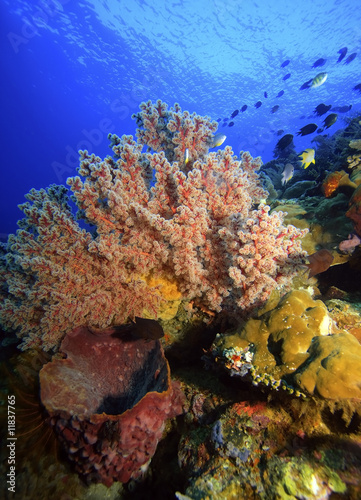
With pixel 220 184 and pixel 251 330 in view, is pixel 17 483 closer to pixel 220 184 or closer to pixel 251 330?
pixel 251 330

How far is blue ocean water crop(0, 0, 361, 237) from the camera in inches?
1415

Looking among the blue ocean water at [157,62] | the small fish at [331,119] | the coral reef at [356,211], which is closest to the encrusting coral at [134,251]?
the coral reef at [356,211]

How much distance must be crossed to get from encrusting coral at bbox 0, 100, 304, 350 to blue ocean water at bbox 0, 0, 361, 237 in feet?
81.4

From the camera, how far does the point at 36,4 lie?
34.9 metres

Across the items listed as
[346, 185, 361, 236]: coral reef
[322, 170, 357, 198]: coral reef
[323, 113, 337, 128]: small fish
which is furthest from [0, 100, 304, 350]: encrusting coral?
[323, 113, 337, 128]: small fish

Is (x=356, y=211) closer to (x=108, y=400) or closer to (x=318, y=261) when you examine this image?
(x=318, y=261)

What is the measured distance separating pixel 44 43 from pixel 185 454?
66.9 metres

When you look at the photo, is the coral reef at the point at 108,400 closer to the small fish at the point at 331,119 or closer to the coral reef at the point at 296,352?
the coral reef at the point at 296,352

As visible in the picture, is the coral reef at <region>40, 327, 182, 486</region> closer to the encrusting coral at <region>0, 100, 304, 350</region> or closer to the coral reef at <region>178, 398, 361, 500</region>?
the encrusting coral at <region>0, 100, 304, 350</region>

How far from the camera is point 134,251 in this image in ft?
9.73

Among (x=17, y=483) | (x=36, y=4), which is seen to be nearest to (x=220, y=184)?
(x=17, y=483)

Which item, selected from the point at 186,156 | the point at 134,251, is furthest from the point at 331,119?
the point at 134,251

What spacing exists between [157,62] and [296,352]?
2309 inches

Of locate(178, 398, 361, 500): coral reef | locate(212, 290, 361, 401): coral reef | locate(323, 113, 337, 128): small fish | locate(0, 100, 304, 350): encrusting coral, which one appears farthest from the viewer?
locate(323, 113, 337, 128): small fish
